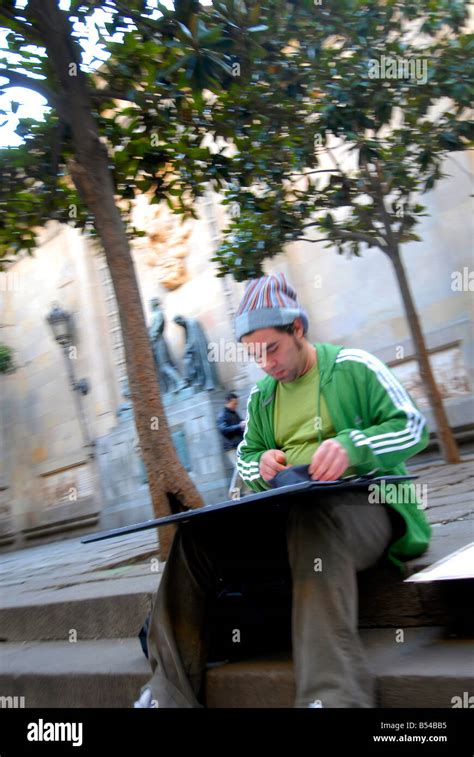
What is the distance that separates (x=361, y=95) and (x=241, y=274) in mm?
2465

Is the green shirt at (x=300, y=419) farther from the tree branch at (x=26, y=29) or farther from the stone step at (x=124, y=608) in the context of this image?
the tree branch at (x=26, y=29)

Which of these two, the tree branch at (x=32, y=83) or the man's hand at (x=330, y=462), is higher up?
the tree branch at (x=32, y=83)

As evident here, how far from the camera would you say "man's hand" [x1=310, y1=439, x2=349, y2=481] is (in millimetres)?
2270

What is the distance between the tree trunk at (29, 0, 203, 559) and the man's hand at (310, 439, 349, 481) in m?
2.06

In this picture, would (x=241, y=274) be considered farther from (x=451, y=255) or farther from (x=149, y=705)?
(x=149, y=705)

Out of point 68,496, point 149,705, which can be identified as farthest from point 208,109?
point 68,496

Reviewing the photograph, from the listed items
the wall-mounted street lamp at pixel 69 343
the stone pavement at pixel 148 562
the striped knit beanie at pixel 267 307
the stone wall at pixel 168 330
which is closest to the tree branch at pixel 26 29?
the striped knit beanie at pixel 267 307

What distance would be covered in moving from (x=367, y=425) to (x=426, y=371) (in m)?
6.61

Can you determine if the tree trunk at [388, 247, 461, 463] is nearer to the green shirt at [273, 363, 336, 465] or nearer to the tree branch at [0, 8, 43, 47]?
the tree branch at [0, 8, 43, 47]

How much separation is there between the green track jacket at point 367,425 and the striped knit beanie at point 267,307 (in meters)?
0.21

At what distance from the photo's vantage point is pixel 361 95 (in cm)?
688

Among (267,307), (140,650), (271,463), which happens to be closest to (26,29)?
(267,307)

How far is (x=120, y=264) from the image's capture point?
4574 mm

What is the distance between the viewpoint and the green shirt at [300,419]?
2.58 meters
